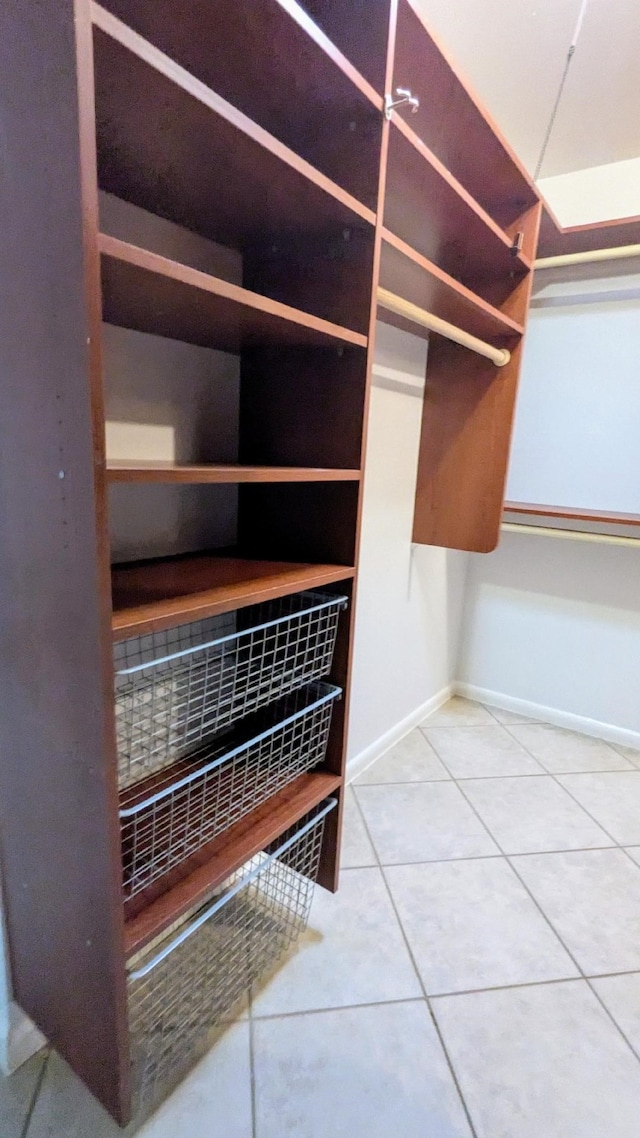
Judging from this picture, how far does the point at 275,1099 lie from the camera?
3.33 ft

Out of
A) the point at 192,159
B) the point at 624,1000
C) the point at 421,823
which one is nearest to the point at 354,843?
the point at 421,823

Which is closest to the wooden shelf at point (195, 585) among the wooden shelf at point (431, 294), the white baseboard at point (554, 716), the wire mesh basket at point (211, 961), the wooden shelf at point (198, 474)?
the wooden shelf at point (198, 474)

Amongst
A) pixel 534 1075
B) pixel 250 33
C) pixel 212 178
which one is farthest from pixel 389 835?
pixel 250 33

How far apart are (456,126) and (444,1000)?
2.03 metres

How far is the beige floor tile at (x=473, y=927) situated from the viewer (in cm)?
130

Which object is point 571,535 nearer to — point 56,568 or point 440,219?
point 440,219

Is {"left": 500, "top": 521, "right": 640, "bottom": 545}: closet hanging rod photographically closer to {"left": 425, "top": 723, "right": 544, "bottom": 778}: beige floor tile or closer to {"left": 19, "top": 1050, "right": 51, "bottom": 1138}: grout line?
{"left": 425, "top": 723, "right": 544, "bottom": 778}: beige floor tile

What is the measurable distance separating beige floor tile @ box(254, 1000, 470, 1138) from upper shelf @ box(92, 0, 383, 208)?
5.47ft

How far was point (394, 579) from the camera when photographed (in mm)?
2057

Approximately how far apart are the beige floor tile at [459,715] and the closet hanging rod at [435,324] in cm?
154

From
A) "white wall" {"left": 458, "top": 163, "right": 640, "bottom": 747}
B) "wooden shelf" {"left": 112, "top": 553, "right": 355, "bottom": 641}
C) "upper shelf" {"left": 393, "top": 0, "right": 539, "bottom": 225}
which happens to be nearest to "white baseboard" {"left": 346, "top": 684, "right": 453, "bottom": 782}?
Result: "white wall" {"left": 458, "top": 163, "right": 640, "bottom": 747}

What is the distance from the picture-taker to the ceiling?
4.79 ft

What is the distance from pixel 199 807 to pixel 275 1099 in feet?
1.79

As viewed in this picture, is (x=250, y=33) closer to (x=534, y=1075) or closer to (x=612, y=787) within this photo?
(x=534, y=1075)
